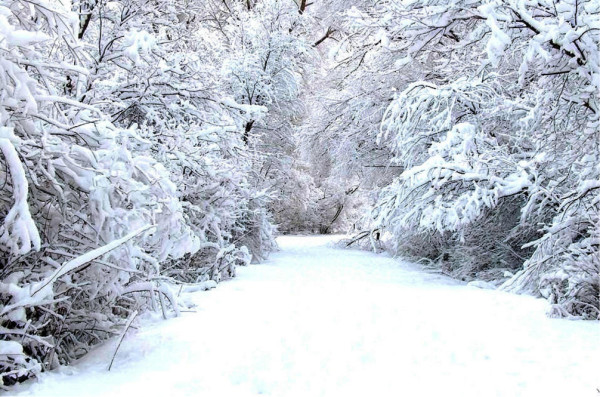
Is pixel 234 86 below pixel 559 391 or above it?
above

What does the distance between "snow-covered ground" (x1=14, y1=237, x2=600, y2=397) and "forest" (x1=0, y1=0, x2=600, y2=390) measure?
33cm

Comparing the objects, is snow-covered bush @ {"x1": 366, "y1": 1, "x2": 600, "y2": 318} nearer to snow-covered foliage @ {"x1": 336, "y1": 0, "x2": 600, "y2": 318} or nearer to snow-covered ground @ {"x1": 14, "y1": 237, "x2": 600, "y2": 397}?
snow-covered foliage @ {"x1": 336, "y1": 0, "x2": 600, "y2": 318}

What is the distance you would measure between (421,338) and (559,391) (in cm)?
124

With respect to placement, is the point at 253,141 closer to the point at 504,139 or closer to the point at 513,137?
the point at 504,139

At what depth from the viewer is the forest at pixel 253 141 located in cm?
314

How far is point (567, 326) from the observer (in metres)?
4.14

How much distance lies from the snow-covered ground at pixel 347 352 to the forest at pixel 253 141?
0.33 m

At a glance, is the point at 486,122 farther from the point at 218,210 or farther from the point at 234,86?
the point at 234,86

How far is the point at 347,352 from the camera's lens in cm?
349

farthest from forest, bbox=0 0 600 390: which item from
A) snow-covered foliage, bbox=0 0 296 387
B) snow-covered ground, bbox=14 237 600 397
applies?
snow-covered ground, bbox=14 237 600 397

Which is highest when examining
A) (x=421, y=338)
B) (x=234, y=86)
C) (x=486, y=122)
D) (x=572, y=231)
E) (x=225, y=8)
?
(x=225, y=8)

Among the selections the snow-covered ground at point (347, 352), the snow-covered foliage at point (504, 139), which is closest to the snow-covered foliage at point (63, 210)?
the snow-covered ground at point (347, 352)

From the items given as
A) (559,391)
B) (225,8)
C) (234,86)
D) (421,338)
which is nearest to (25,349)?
(421,338)

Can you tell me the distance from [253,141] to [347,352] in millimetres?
8446
